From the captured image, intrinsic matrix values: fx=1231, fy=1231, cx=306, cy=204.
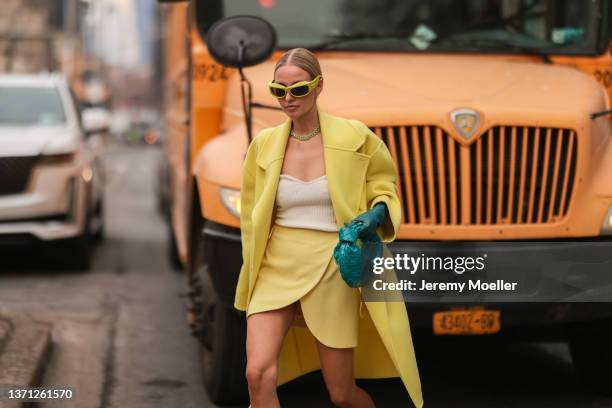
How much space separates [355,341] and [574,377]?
2785 millimetres

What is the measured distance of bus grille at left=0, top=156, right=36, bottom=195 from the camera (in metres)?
10.1

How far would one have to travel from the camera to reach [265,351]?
430cm

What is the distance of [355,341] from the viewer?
4.39 metres

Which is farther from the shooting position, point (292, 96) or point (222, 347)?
point (222, 347)

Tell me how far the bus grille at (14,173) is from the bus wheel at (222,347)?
175 inches

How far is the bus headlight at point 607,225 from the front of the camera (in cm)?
545

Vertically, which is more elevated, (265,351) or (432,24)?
(432,24)

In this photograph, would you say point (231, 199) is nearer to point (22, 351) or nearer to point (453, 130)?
point (453, 130)

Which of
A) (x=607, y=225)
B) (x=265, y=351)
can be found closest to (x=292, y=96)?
(x=265, y=351)

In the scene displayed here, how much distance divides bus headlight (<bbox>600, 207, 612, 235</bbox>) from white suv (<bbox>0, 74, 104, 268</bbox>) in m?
5.82

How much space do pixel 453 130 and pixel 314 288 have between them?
1.39 metres

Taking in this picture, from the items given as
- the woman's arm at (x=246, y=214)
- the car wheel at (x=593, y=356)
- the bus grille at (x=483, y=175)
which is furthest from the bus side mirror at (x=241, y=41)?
the car wheel at (x=593, y=356)

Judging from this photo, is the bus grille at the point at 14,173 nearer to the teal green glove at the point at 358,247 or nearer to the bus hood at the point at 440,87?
the bus hood at the point at 440,87

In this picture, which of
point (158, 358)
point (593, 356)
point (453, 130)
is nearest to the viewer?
point (453, 130)
